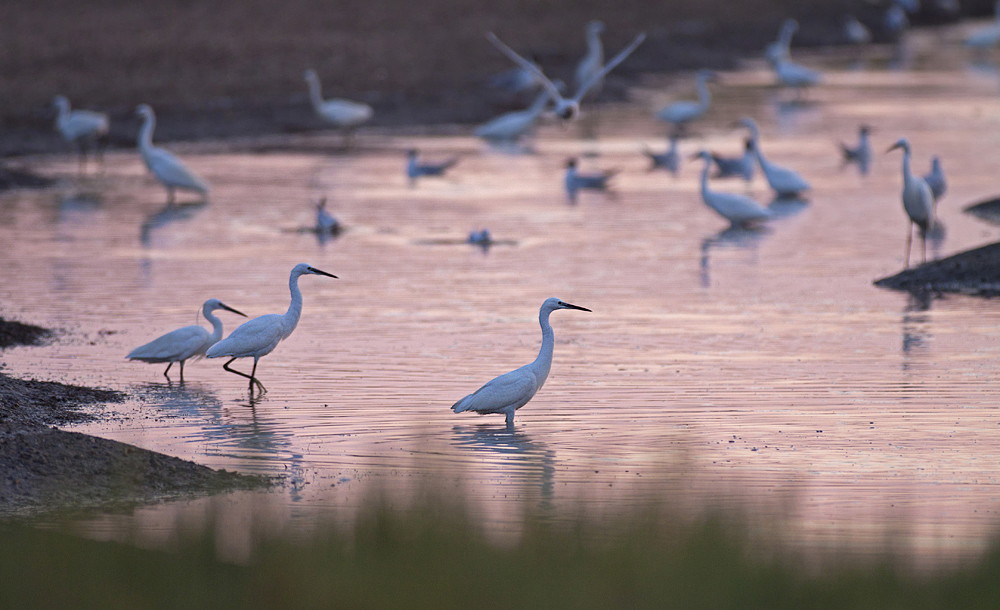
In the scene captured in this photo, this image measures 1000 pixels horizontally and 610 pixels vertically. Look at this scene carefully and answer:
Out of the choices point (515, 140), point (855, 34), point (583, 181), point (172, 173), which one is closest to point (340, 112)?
point (515, 140)

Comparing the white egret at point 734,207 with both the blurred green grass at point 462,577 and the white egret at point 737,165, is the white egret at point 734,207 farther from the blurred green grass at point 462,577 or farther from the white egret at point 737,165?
the blurred green grass at point 462,577

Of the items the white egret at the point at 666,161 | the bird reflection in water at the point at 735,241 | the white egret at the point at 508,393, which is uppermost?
the white egret at the point at 666,161

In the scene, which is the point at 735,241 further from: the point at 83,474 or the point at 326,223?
the point at 83,474

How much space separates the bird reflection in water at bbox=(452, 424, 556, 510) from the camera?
834 cm

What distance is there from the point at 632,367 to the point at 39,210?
13.5 m

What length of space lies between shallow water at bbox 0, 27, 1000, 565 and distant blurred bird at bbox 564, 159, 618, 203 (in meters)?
0.42

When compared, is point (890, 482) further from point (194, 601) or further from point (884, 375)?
point (194, 601)

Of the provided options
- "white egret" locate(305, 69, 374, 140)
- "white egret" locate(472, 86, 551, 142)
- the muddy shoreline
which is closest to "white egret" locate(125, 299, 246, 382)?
the muddy shoreline

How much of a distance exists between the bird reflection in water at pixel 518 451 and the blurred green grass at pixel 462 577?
225cm

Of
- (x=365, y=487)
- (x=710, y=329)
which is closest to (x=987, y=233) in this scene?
(x=710, y=329)

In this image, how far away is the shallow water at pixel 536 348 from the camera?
26.5 feet

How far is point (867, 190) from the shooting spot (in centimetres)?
2412

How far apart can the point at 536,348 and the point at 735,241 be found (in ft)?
24.4

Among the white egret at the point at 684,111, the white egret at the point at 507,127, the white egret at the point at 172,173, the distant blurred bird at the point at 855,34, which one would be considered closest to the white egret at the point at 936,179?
the white egret at the point at 684,111
